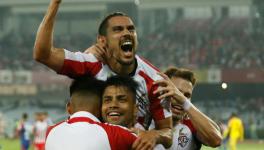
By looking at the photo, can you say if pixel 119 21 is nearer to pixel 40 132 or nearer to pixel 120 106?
pixel 120 106

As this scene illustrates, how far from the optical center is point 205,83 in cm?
4012

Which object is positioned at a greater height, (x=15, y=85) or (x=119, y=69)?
(x=119, y=69)

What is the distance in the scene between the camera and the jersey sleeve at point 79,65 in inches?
179

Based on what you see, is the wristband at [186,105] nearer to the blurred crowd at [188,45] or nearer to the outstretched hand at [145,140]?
the outstretched hand at [145,140]

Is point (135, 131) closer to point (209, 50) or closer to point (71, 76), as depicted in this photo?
point (71, 76)

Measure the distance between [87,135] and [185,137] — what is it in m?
1.83

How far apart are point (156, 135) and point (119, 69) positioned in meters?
0.62

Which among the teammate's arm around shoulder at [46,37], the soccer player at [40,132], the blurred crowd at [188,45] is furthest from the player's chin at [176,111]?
the blurred crowd at [188,45]

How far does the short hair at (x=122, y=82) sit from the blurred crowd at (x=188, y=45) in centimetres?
3767

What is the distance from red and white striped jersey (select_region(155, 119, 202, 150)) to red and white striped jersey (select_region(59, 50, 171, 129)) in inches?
21.3

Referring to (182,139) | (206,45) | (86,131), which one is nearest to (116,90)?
(86,131)

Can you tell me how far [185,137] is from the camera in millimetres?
5531

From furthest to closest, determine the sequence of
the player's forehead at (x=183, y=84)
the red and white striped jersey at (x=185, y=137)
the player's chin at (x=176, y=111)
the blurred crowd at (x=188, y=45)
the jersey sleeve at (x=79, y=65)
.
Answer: the blurred crowd at (x=188, y=45) < the player's forehead at (x=183, y=84) < the red and white striped jersey at (x=185, y=137) < the player's chin at (x=176, y=111) < the jersey sleeve at (x=79, y=65)

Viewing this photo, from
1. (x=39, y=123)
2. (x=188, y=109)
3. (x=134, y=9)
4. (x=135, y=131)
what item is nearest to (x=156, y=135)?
(x=135, y=131)
